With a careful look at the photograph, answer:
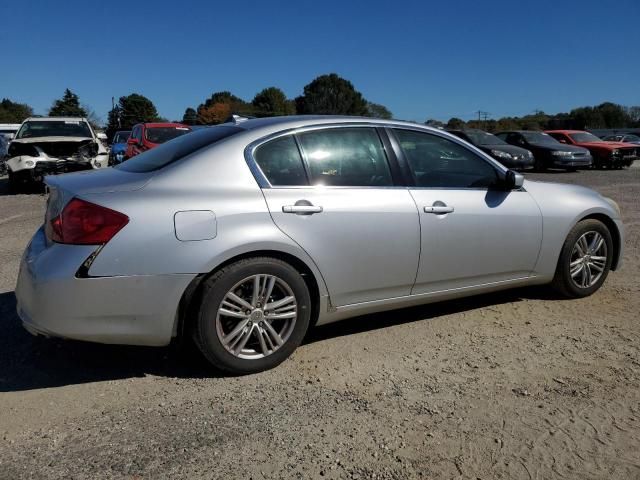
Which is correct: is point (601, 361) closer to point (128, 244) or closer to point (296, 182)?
point (296, 182)

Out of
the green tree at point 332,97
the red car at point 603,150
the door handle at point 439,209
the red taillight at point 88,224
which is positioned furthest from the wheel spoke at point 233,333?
the green tree at point 332,97

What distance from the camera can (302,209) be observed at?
10.9 ft

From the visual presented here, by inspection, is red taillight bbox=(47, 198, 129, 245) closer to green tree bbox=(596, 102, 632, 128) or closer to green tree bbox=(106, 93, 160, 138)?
green tree bbox=(596, 102, 632, 128)

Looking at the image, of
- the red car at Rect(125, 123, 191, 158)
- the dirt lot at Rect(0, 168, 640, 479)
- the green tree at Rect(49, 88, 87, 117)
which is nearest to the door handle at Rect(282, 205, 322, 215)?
the dirt lot at Rect(0, 168, 640, 479)

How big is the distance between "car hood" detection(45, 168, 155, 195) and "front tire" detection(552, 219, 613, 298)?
10.7ft

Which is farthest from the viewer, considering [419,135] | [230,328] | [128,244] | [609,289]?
[609,289]

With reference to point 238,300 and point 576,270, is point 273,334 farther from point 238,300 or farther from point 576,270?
point 576,270

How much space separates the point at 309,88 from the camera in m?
98.3

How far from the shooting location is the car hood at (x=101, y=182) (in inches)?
122

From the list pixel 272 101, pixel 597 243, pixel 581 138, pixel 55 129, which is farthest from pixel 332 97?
pixel 597 243

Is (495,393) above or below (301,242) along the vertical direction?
below

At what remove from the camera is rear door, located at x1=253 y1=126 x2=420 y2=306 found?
3.36m

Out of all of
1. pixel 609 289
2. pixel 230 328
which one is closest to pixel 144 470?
pixel 230 328

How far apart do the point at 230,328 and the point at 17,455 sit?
120 cm
